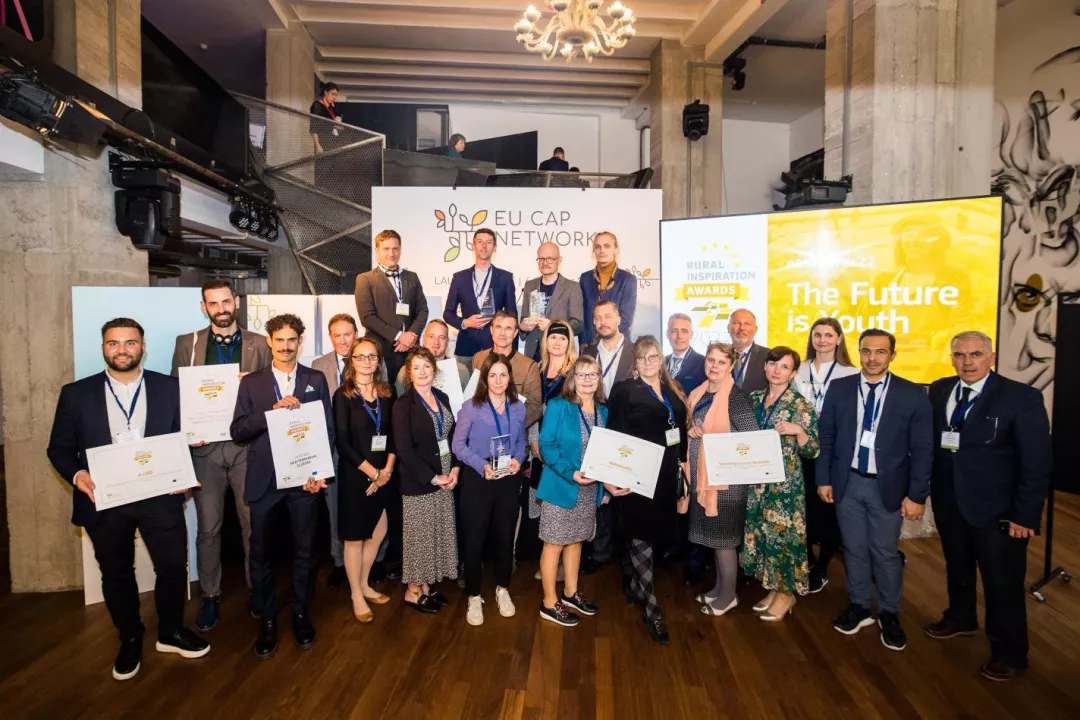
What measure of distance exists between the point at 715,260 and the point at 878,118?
182cm

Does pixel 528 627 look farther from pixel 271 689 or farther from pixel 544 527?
pixel 271 689

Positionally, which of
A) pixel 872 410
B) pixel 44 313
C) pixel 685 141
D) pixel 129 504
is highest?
pixel 685 141

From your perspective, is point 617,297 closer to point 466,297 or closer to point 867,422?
point 466,297

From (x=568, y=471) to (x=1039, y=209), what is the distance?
7.00 metres

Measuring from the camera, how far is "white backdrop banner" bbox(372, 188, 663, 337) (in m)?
5.55

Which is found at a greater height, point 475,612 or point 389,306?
point 389,306

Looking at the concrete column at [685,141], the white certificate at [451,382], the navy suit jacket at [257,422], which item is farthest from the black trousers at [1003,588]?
the concrete column at [685,141]

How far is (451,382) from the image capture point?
3844 mm

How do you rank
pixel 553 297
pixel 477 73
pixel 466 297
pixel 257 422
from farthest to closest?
pixel 477 73 → pixel 466 297 → pixel 553 297 → pixel 257 422

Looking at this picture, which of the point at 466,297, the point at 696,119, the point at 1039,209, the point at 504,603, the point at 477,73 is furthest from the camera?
the point at 477,73

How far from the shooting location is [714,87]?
8758 millimetres

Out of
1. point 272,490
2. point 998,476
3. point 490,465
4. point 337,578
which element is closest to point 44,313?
point 272,490

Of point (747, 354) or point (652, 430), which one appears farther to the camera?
point (747, 354)

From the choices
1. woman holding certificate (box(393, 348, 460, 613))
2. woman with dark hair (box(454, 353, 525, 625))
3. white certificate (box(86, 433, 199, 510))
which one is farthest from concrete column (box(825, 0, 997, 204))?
white certificate (box(86, 433, 199, 510))
